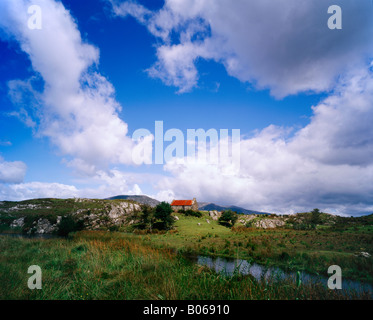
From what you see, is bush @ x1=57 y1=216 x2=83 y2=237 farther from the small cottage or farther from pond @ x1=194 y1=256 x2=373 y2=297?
the small cottage

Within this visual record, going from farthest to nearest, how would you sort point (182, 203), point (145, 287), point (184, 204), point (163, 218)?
point (182, 203)
point (184, 204)
point (163, 218)
point (145, 287)

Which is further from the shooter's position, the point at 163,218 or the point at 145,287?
the point at 163,218

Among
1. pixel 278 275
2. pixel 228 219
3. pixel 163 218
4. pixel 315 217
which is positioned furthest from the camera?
pixel 228 219

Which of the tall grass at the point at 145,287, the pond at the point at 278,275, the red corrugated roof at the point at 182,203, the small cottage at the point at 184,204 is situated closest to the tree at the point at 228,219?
the small cottage at the point at 184,204

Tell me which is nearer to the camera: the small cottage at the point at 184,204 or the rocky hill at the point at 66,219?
the rocky hill at the point at 66,219

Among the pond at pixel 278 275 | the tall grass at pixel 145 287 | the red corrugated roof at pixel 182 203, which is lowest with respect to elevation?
the red corrugated roof at pixel 182 203

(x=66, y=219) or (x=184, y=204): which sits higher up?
(x=66, y=219)

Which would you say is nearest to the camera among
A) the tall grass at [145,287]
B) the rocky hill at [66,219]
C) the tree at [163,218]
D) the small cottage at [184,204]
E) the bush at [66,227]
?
the tall grass at [145,287]

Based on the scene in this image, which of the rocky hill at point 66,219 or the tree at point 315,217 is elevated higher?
the tree at point 315,217

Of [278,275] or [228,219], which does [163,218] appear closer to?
[228,219]

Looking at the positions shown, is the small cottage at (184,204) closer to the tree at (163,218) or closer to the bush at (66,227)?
the tree at (163,218)

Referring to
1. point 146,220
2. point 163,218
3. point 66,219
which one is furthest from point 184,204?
point 66,219
